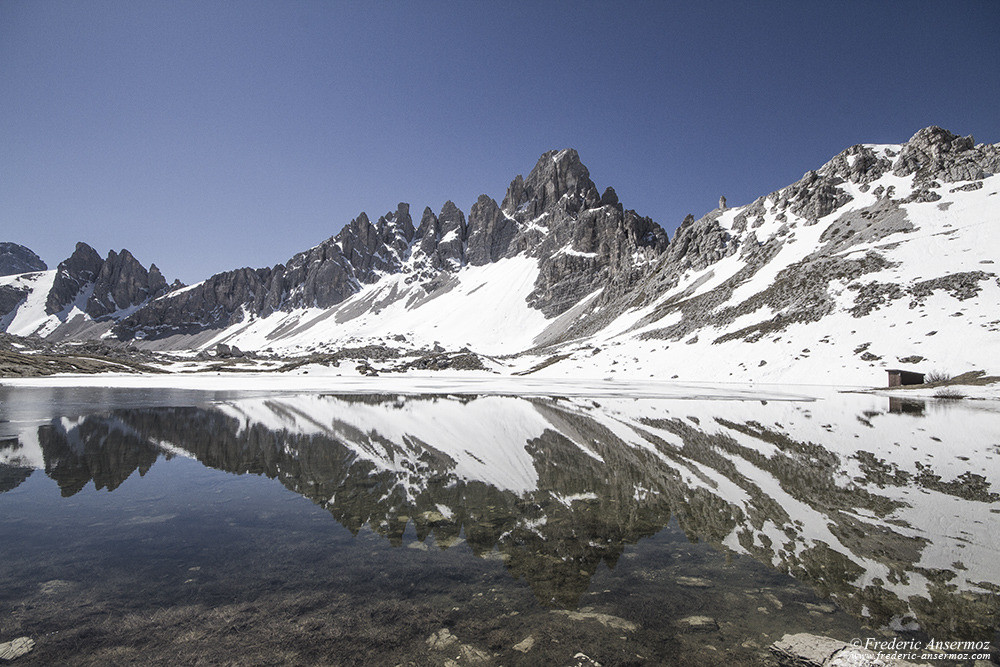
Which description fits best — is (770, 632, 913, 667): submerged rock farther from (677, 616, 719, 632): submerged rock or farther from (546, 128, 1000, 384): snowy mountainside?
(546, 128, 1000, 384): snowy mountainside

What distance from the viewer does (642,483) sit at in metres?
11.4

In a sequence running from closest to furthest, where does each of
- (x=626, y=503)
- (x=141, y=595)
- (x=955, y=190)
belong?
(x=141, y=595)
(x=626, y=503)
(x=955, y=190)

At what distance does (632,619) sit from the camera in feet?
17.8

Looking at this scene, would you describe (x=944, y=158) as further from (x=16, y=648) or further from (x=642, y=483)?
(x=16, y=648)

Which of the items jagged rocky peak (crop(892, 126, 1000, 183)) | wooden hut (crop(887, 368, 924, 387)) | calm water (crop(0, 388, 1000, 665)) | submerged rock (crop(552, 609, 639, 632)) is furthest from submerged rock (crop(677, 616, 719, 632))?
jagged rocky peak (crop(892, 126, 1000, 183))

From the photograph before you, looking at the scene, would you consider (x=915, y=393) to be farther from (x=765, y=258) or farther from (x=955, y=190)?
(x=955, y=190)

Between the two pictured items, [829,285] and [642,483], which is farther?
[829,285]

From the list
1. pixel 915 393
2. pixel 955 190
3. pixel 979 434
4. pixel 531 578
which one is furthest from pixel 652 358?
pixel 531 578

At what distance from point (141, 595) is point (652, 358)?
71641 mm

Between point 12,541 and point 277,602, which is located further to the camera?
point 12,541

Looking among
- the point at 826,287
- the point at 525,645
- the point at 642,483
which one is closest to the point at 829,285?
the point at 826,287

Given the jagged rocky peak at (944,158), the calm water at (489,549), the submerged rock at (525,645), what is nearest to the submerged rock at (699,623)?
the calm water at (489,549)

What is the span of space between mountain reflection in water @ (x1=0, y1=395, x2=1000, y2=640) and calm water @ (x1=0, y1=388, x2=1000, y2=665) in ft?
0.23

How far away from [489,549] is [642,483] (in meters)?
5.44
